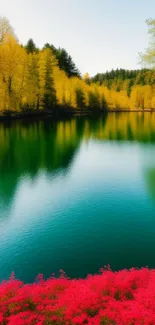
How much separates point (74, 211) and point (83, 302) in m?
9.89

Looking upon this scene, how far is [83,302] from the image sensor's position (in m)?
7.84

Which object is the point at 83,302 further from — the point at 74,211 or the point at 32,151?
the point at 32,151

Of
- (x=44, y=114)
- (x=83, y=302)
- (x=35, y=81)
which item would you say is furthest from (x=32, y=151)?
(x=44, y=114)

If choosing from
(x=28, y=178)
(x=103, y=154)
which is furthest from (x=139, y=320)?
(x=103, y=154)

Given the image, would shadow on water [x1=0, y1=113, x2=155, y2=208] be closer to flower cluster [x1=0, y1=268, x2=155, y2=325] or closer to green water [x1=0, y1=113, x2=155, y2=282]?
green water [x1=0, y1=113, x2=155, y2=282]

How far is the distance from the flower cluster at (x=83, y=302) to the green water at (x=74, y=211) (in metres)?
2.79

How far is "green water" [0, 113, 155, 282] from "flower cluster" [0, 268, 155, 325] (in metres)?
2.79

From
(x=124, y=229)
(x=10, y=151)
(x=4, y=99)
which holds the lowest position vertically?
(x=124, y=229)

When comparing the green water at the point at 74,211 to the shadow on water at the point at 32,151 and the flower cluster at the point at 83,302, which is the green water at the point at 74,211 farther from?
the flower cluster at the point at 83,302

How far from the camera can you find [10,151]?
34625 millimetres

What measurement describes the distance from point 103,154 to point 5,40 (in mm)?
35925

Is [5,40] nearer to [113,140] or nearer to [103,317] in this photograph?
[113,140]

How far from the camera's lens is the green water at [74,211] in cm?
1270

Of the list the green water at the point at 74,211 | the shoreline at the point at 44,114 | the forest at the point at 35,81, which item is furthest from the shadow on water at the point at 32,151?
the forest at the point at 35,81
